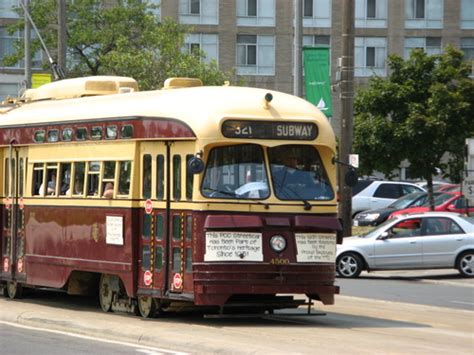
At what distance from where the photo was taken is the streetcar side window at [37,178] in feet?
63.5

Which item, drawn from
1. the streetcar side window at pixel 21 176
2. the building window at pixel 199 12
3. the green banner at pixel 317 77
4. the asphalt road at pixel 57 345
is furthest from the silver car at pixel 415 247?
the building window at pixel 199 12

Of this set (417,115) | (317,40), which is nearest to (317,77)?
(417,115)

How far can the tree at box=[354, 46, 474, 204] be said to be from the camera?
35.1m

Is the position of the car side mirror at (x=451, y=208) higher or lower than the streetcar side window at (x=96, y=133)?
lower

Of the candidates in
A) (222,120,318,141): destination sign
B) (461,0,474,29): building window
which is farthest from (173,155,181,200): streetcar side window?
(461,0,474,29): building window

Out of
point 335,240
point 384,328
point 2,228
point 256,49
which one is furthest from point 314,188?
point 256,49

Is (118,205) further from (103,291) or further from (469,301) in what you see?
(469,301)

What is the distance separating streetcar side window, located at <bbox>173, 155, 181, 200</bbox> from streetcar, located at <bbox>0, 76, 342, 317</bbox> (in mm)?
24

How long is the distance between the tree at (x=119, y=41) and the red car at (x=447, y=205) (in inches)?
514

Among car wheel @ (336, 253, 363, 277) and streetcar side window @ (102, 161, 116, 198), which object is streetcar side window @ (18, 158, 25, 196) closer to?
streetcar side window @ (102, 161, 116, 198)

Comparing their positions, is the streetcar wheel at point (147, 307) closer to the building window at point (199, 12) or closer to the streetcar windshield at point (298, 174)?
the streetcar windshield at point (298, 174)

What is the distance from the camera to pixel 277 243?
15852 mm

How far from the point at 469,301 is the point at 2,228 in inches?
321

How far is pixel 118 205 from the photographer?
56.1ft
